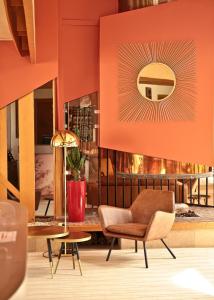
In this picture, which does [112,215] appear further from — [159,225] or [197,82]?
[197,82]

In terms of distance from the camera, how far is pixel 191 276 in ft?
17.8

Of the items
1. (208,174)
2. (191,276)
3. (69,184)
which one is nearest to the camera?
(191,276)

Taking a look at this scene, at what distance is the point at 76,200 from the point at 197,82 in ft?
7.45

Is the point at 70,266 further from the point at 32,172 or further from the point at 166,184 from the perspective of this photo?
the point at 166,184

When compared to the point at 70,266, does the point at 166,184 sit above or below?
above

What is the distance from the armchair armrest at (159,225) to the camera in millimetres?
5870

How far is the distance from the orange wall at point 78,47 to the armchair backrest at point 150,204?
1566 millimetres

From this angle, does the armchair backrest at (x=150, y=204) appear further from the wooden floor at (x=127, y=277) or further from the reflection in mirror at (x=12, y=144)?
the reflection in mirror at (x=12, y=144)

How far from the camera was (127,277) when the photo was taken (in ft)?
17.8

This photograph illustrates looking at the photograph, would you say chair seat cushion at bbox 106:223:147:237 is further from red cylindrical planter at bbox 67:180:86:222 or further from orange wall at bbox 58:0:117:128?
orange wall at bbox 58:0:117:128

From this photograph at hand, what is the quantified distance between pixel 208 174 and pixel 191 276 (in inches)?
106

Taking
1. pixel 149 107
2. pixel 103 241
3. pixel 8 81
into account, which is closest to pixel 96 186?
pixel 103 241

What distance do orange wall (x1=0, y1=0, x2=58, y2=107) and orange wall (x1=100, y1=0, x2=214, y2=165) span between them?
737 millimetres

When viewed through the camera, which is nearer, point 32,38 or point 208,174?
point 32,38
